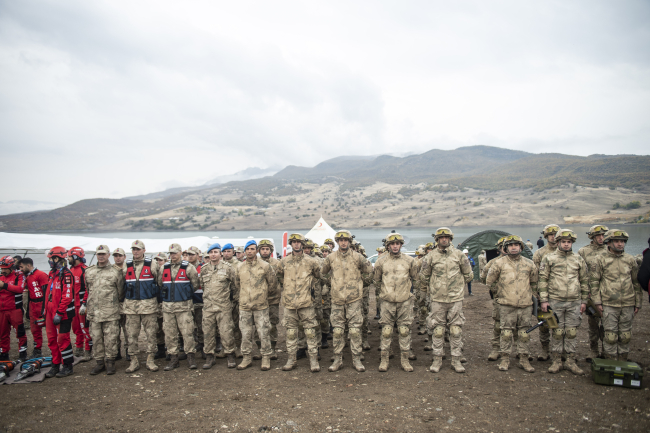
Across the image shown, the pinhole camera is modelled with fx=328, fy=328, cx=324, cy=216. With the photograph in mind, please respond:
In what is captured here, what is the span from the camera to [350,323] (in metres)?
6.01

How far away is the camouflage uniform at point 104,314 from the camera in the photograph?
6012 mm

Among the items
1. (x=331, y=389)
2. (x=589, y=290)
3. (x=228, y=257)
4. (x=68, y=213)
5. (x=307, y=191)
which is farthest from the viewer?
(x=307, y=191)

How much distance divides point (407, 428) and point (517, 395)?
6.26ft

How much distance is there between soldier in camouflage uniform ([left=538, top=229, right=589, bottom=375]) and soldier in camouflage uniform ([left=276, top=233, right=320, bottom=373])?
4008 mm

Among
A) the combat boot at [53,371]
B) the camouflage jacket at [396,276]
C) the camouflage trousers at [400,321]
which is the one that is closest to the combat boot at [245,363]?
the camouflage trousers at [400,321]

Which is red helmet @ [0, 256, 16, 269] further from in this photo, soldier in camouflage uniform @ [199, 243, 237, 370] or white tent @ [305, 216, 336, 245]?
white tent @ [305, 216, 336, 245]

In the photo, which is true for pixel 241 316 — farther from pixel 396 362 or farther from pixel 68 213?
pixel 68 213

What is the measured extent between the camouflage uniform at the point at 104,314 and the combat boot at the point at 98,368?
2cm

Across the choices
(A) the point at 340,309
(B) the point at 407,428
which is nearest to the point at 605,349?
(B) the point at 407,428

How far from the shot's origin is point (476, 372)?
561 cm

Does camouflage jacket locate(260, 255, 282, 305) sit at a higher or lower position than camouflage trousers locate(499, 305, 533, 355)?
higher

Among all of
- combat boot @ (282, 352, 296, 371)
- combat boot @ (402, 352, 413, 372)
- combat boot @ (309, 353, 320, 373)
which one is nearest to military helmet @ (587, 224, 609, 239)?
A: combat boot @ (402, 352, 413, 372)

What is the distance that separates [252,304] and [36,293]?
4.88m

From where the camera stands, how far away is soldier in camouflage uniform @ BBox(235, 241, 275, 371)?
6.18 metres
